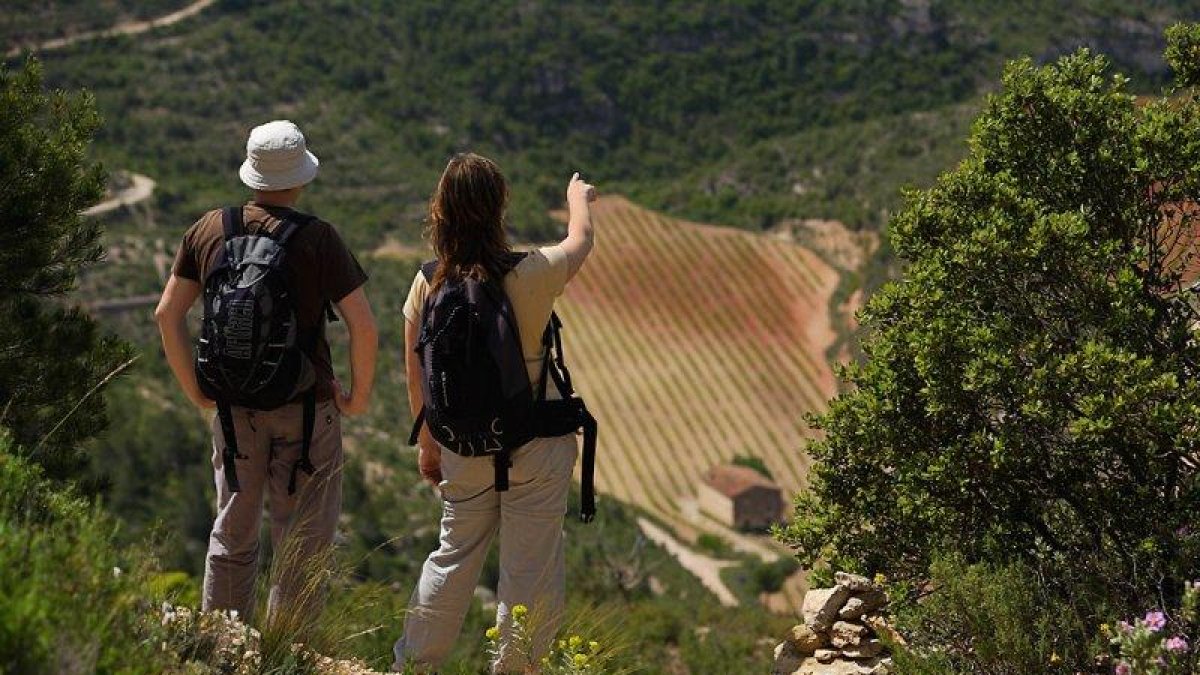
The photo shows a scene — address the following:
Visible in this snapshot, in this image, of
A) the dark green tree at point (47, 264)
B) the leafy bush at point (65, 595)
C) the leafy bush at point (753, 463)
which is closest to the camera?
the leafy bush at point (65, 595)

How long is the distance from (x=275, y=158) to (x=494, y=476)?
1.26 m

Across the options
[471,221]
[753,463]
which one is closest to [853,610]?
[471,221]

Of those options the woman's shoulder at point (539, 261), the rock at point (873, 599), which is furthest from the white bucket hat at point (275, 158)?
the rock at point (873, 599)

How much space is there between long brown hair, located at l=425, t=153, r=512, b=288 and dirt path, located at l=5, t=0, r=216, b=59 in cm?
7703

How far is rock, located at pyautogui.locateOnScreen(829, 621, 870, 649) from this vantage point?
18.2 ft

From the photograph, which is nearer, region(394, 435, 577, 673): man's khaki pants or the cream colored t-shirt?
the cream colored t-shirt

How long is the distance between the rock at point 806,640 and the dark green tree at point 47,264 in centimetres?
379

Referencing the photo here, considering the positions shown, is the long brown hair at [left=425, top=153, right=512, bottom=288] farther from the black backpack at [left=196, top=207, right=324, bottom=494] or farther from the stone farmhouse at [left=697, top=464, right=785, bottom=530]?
the stone farmhouse at [left=697, top=464, right=785, bottom=530]

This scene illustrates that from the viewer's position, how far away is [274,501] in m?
4.79

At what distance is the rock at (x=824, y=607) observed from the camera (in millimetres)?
5570

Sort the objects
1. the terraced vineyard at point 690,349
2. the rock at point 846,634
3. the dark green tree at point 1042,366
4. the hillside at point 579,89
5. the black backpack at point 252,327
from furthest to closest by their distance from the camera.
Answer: the hillside at point 579,89 < the terraced vineyard at point 690,349 < the rock at point 846,634 < the dark green tree at point 1042,366 < the black backpack at point 252,327

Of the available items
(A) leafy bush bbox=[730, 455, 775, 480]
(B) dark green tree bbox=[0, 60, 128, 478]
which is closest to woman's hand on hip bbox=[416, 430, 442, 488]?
(B) dark green tree bbox=[0, 60, 128, 478]

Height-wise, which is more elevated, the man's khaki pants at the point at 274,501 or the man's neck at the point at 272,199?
the man's neck at the point at 272,199

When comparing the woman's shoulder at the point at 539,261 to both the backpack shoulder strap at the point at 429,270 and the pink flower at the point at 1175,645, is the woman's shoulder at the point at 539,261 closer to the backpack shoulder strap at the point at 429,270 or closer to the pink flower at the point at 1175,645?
the backpack shoulder strap at the point at 429,270
